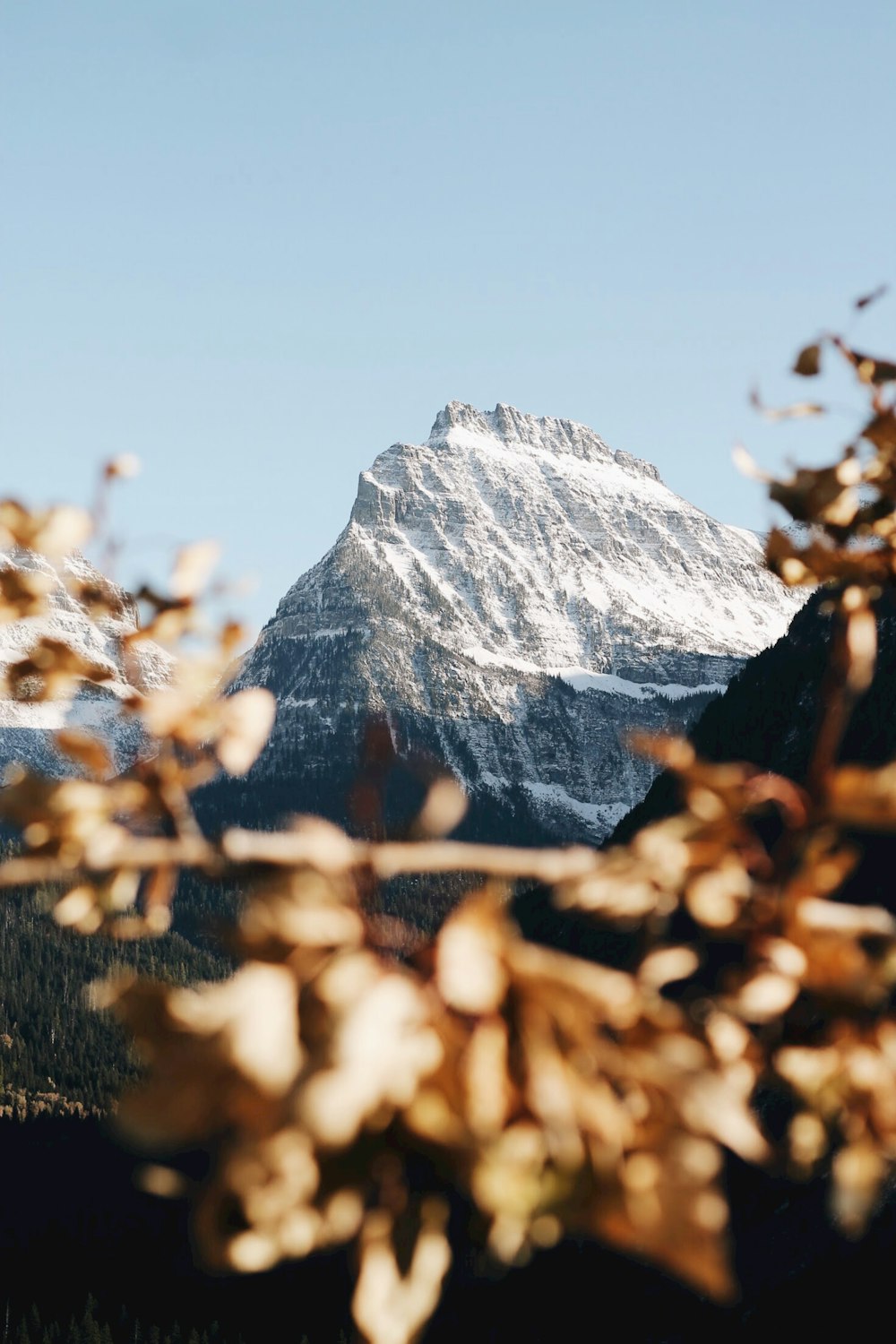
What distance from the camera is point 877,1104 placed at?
1437mm

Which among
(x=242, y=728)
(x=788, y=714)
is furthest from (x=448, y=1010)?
(x=788, y=714)

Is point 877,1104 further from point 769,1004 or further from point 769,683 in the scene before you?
point 769,683

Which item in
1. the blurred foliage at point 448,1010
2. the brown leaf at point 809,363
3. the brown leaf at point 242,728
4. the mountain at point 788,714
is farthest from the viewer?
the mountain at point 788,714

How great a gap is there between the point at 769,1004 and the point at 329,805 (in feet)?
639

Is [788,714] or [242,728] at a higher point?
[242,728]

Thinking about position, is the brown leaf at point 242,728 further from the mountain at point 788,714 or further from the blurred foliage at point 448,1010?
the mountain at point 788,714

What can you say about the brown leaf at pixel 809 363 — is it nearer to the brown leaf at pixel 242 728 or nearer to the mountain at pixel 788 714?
the brown leaf at pixel 242 728

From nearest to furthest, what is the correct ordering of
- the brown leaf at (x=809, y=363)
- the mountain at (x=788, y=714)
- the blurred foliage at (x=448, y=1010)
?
the blurred foliage at (x=448, y=1010), the brown leaf at (x=809, y=363), the mountain at (x=788, y=714)

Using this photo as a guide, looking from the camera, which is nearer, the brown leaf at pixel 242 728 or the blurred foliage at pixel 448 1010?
the blurred foliage at pixel 448 1010

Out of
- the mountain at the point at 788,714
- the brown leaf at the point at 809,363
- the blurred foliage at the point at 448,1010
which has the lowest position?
Answer: the mountain at the point at 788,714

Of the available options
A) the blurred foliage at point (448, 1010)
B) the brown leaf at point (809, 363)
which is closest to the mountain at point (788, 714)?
the brown leaf at point (809, 363)

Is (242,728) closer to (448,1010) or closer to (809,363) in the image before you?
(448,1010)

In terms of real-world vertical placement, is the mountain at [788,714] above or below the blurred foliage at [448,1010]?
below

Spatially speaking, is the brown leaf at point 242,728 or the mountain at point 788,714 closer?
the brown leaf at point 242,728
